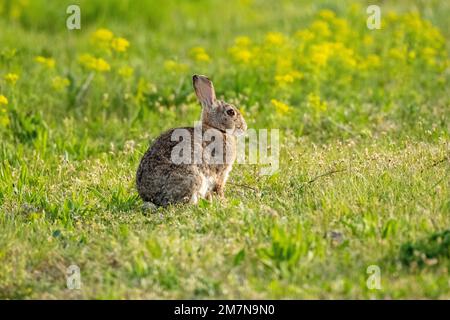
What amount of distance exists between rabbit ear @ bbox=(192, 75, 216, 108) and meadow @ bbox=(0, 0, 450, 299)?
0.85 metres

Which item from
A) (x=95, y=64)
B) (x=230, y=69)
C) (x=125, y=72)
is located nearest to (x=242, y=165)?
(x=125, y=72)

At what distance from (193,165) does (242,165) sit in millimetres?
1541

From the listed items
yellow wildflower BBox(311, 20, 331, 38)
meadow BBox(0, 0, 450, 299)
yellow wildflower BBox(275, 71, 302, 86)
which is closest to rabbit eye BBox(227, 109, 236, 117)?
meadow BBox(0, 0, 450, 299)

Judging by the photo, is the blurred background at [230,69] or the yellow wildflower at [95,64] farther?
the yellow wildflower at [95,64]

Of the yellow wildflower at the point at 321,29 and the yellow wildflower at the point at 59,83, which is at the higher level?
the yellow wildflower at the point at 321,29

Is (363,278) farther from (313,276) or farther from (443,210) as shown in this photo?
(443,210)

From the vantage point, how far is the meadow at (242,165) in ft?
22.5

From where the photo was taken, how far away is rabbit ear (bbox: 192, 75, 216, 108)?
9320 mm

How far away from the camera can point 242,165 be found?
9977mm

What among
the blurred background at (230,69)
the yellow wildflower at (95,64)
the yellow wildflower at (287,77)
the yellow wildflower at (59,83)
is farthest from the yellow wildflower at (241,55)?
the yellow wildflower at (59,83)

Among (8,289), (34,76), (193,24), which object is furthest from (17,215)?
(193,24)

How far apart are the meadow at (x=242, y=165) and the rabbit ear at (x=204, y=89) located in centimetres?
85

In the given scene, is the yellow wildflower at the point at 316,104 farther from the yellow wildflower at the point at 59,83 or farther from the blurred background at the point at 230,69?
the yellow wildflower at the point at 59,83

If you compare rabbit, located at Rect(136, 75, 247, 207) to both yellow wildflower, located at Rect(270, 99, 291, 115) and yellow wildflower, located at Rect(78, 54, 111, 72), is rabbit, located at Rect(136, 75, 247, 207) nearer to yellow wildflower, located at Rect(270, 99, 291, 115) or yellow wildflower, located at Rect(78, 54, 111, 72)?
yellow wildflower, located at Rect(270, 99, 291, 115)
